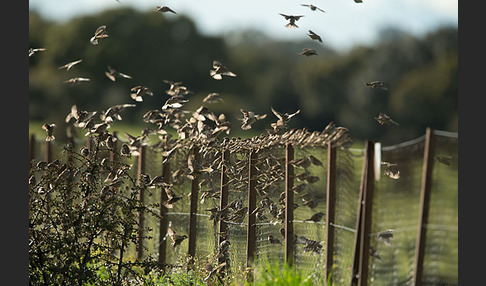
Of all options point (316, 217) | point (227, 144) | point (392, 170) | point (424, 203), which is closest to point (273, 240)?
point (316, 217)

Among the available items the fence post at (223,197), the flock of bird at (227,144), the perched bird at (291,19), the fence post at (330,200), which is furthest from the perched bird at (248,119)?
the perched bird at (291,19)

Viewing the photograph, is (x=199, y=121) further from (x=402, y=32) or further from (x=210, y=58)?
(x=210, y=58)

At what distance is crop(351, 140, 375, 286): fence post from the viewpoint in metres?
5.62

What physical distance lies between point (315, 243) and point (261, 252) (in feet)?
1.95

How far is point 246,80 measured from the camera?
2844 inches

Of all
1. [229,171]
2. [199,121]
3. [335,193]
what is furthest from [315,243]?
[199,121]

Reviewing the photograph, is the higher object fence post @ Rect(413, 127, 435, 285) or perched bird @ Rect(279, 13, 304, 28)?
perched bird @ Rect(279, 13, 304, 28)

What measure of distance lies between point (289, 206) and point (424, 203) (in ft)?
3.94

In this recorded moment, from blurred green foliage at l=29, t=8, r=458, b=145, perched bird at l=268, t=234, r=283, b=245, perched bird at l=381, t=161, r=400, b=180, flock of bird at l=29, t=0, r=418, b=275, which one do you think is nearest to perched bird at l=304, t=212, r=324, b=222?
flock of bird at l=29, t=0, r=418, b=275

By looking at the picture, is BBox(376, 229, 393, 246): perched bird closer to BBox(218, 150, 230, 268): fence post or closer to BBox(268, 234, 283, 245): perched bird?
BBox(268, 234, 283, 245): perched bird

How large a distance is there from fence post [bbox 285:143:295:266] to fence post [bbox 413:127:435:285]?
3.62 ft

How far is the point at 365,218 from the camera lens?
5.65m

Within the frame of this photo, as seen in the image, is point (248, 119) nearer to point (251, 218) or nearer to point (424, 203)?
point (251, 218)

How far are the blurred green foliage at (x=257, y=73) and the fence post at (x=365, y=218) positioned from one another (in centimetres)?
4043
